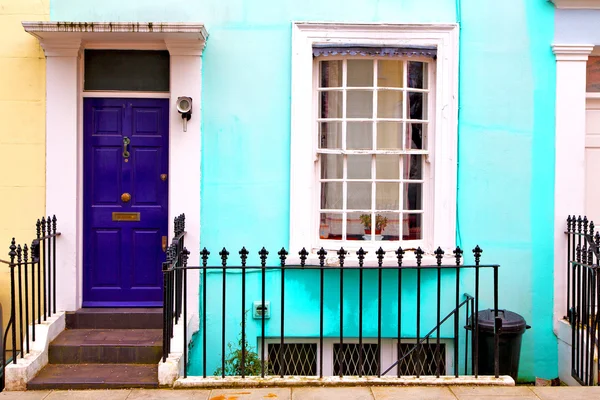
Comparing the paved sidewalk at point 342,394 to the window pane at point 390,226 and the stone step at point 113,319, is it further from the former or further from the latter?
the window pane at point 390,226

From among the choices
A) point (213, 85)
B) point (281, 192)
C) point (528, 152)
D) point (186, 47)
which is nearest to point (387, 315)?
point (281, 192)

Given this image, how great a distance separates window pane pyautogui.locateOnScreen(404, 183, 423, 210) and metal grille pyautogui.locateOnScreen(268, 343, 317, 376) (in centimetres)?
185

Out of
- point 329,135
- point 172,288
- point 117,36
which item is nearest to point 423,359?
point 329,135

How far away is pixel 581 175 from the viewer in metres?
7.17

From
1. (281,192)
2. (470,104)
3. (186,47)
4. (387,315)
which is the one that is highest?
(186,47)

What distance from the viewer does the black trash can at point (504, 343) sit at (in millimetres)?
6477

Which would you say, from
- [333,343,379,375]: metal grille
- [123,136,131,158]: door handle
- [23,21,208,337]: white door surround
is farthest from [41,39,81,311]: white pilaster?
[333,343,379,375]: metal grille

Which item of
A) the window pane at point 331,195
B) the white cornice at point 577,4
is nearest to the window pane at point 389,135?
the window pane at point 331,195

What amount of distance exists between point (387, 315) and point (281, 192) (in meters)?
1.72

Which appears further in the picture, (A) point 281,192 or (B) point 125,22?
(A) point 281,192

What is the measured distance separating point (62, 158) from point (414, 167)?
3739mm

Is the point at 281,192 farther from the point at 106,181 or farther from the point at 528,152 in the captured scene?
the point at 528,152

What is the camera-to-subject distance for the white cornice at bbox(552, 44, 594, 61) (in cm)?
711

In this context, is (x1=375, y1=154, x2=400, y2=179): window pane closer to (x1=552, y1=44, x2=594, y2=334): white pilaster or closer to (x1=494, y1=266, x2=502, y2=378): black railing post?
(x1=552, y1=44, x2=594, y2=334): white pilaster
